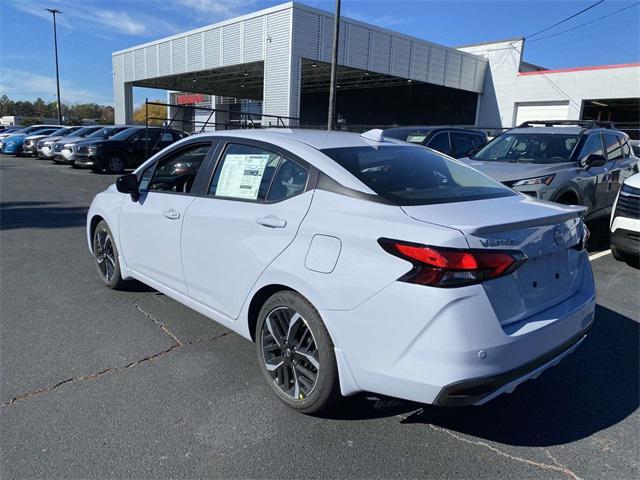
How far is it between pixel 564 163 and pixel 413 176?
473 cm

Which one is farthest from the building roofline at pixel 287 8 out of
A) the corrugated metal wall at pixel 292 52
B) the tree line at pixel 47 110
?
the tree line at pixel 47 110

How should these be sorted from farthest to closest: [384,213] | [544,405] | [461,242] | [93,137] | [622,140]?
[93,137], [622,140], [544,405], [384,213], [461,242]

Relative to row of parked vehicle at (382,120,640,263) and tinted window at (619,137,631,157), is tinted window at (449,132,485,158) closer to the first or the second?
row of parked vehicle at (382,120,640,263)

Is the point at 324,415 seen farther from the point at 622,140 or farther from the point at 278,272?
the point at 622,140

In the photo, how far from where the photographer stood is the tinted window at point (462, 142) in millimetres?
10555

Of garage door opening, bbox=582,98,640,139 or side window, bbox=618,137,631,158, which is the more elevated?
garage door opening, bbox=582,98,640,139

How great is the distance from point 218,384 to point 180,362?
1.44ft

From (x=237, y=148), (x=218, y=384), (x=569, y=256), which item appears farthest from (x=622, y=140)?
(x=218, y=384)

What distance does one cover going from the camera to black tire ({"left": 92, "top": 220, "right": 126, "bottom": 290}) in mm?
4695

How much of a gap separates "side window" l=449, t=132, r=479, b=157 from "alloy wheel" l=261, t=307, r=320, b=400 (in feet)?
27.6

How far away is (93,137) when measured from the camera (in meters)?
17.4

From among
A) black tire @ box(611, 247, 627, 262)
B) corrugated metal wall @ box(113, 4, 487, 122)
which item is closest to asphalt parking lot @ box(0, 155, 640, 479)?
black tire @ box(611, 247, 627, 262)

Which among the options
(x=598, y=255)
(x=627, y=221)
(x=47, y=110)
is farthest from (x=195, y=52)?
(x=47, y=110)

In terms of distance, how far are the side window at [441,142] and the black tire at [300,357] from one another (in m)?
7.72
